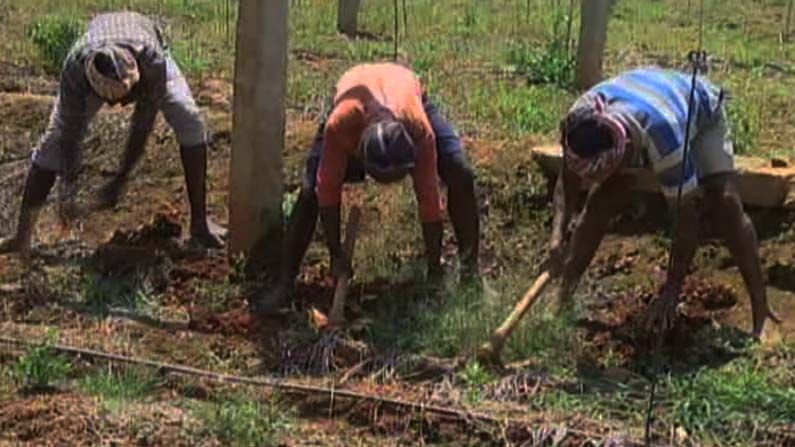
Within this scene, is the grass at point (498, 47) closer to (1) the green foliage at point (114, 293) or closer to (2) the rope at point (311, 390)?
(1) the green foliage at point (114, 293)

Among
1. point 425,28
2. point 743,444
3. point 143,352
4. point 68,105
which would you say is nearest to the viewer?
point 743,444

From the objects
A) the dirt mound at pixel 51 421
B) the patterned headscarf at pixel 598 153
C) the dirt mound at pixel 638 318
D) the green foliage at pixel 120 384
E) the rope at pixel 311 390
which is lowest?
the dirt mound at pixel 51 421

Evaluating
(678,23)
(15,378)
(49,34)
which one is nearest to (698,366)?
(15,378)

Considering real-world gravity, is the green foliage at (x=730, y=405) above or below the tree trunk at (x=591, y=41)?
below

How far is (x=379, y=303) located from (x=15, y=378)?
148 cm

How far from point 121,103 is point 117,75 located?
1.01ft

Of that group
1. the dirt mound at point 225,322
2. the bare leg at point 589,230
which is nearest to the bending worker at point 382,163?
the dirt mound at point 225,322

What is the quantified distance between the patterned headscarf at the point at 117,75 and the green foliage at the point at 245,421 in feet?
5.48

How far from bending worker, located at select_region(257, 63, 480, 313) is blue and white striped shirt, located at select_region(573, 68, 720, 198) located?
658 millimetres

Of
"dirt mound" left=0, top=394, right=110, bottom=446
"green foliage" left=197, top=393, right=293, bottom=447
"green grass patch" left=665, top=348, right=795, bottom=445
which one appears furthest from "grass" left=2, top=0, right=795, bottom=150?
"dirt mound" left=0, top=394, right=110, bottom=446

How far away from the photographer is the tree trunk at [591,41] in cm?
852

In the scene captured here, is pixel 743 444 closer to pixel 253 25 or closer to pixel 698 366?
pixel 698 366

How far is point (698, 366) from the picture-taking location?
17.4ft

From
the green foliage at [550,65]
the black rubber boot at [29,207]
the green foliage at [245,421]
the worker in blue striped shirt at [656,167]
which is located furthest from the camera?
the green foliage at [550,65]
